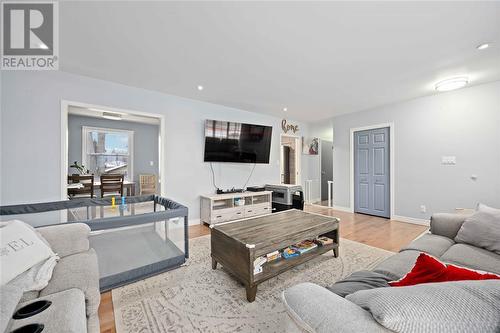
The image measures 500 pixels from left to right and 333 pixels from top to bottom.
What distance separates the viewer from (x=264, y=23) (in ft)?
6.01

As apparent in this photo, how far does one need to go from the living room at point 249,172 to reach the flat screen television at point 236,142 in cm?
3

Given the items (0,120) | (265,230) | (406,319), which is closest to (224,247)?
(265,230)

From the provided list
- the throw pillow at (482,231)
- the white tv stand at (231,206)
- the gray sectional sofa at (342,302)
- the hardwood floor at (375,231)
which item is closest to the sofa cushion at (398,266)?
the gray sectional sofa at (342,302)

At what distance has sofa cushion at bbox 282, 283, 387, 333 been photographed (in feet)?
2.09

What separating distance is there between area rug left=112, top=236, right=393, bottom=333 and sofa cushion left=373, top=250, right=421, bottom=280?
68 centimetres

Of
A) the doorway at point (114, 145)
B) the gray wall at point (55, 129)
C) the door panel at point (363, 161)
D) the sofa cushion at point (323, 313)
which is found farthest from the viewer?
the doorway at point (114, 145)

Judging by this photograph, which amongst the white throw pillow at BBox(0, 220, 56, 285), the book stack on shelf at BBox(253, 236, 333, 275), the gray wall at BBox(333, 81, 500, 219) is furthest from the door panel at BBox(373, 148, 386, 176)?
the white throw pillow at BBox(0, 220, 56, 285)

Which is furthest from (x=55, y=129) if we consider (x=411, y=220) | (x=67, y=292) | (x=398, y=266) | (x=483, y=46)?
(x=411, y=220)

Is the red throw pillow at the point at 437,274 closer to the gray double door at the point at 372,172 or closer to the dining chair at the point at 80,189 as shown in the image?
the gray double door at the point at 372,172

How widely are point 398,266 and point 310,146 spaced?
4.95 metres

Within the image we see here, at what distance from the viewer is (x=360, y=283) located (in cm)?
119

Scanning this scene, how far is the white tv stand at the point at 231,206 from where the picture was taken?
3.72 metres

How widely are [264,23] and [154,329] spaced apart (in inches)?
101

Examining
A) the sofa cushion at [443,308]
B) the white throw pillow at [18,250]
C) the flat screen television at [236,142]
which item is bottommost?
the white throw pillow at [18,250]
